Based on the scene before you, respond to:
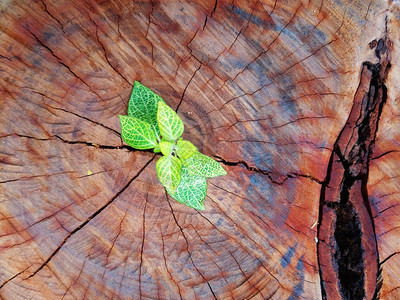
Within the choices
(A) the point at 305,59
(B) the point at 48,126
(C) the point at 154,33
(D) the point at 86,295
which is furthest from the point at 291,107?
(D) the point at 86,295

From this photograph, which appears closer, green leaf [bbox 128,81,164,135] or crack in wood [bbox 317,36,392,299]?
green leaf [bbox 128,81,164,135]

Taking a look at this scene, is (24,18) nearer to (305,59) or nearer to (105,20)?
(105,20)

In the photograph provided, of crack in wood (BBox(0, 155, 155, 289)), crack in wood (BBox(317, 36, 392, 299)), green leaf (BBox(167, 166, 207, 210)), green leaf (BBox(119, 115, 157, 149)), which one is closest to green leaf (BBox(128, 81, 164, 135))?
green leaf (BBox(119, 115, 157, 149))

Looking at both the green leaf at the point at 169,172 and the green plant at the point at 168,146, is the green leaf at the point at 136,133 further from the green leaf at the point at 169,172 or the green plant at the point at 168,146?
the green leaf at the point at 169,172

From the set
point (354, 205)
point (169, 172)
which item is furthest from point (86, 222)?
point (354, 205)

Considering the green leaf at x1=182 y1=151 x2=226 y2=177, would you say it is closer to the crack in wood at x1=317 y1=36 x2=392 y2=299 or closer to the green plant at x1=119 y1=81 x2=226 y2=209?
the green plant at x1=119 y1=81 x2=226 y2=209

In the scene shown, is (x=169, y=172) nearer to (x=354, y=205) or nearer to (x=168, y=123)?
(x=168, y=123)
